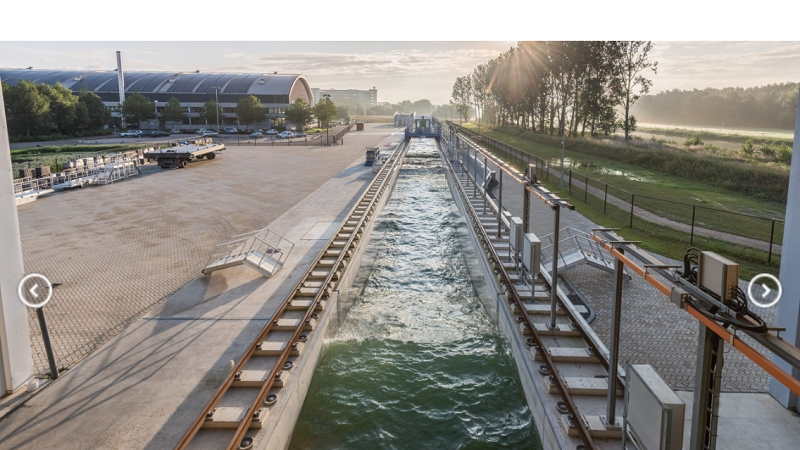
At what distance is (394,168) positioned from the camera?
123 feet

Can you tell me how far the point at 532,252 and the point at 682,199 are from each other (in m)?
19.9

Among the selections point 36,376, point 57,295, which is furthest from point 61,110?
point 36,376

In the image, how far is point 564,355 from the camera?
30.2 ft

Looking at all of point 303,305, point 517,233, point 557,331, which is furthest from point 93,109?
point 557,331

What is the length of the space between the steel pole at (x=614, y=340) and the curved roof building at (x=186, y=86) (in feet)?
348

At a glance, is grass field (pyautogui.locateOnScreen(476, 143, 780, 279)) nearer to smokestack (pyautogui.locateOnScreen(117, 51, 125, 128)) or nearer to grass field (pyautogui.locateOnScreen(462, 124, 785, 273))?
grass field (pyautogui.locateOnScreen(462, 124, 785, 273))

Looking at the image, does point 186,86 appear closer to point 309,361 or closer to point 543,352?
point 309,361

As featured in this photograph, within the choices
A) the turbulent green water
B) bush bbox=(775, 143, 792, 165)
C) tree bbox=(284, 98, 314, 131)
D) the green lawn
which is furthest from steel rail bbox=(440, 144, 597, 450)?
tree bbox=(284, 98, 314, 131)

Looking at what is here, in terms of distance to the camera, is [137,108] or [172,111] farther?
[172,111]

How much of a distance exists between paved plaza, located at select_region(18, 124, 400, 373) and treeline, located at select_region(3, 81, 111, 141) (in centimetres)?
4562

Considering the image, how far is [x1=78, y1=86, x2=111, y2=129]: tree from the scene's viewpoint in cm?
8455

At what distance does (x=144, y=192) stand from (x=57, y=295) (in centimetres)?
1704

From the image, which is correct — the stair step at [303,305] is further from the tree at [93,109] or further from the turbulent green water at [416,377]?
the tree at [93,109]

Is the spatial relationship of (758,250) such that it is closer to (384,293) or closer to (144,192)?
(384,293)
